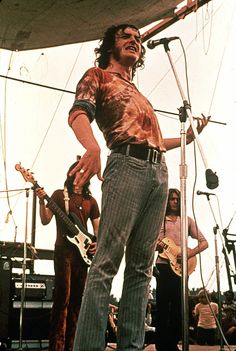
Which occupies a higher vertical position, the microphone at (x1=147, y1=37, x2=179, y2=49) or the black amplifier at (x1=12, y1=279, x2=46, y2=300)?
the microphone at (x1=147, y1=37, x2=179, y2=49)

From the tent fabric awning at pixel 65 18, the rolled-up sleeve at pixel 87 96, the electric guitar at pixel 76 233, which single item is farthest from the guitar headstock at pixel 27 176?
the tent fabric awning at pixel 65 18

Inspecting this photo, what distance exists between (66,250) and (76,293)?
347 millimetres

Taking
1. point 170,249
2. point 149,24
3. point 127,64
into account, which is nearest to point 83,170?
point 127,64

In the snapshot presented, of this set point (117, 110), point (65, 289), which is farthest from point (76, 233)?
point (117, 110)

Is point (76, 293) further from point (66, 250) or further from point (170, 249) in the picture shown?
point (170, 249)

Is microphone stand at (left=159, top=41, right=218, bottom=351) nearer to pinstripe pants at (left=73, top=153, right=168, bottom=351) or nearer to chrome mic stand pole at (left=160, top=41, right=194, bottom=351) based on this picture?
chrome mic stand pole at (left=160, top=41, right=194, bottom=351)

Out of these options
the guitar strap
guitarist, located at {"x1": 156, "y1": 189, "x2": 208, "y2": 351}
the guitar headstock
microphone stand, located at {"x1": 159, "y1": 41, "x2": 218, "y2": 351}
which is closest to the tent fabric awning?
the guitar headstock

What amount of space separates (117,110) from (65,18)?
5.75m

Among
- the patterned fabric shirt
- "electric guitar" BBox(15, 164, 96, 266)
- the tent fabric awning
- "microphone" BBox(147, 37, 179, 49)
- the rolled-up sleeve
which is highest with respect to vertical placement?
the tent fabric awning

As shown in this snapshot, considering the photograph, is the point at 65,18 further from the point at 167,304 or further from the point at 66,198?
the point at 167,304

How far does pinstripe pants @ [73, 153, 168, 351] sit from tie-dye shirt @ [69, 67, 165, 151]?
0.10 metres

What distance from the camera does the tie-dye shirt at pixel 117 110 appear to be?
197 cm

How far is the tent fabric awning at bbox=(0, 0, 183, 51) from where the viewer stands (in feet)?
22.4

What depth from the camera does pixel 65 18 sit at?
727 cm
